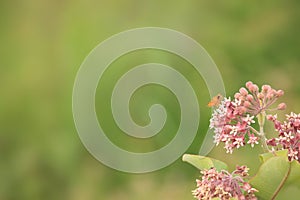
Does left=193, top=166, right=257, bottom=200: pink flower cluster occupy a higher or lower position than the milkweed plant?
lower

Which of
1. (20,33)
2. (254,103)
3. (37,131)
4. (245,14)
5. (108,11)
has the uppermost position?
(245,14)

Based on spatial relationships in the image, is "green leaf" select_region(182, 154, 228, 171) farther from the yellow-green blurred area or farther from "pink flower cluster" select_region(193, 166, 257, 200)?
the yellow-green blurred area

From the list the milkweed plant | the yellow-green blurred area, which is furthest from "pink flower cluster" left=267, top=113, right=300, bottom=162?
the yellow-green blurred area

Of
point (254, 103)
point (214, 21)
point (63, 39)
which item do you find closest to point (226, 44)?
point (214, 21)

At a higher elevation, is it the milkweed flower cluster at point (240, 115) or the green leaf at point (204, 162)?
the milkweed flower cluster at point (240, 115)

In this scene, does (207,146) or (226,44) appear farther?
(226,44)

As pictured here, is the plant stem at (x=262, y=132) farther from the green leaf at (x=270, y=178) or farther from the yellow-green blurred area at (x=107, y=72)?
the yellow-green blurred area at (x=107, y=72)

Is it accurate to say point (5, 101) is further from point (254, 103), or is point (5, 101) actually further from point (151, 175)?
point (254, 103)

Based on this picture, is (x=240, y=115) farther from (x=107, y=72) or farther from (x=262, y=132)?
(x=107, y=72)

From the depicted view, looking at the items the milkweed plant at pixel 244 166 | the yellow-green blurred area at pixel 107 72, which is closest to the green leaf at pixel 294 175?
the milkweed plant at pixel 244 166
